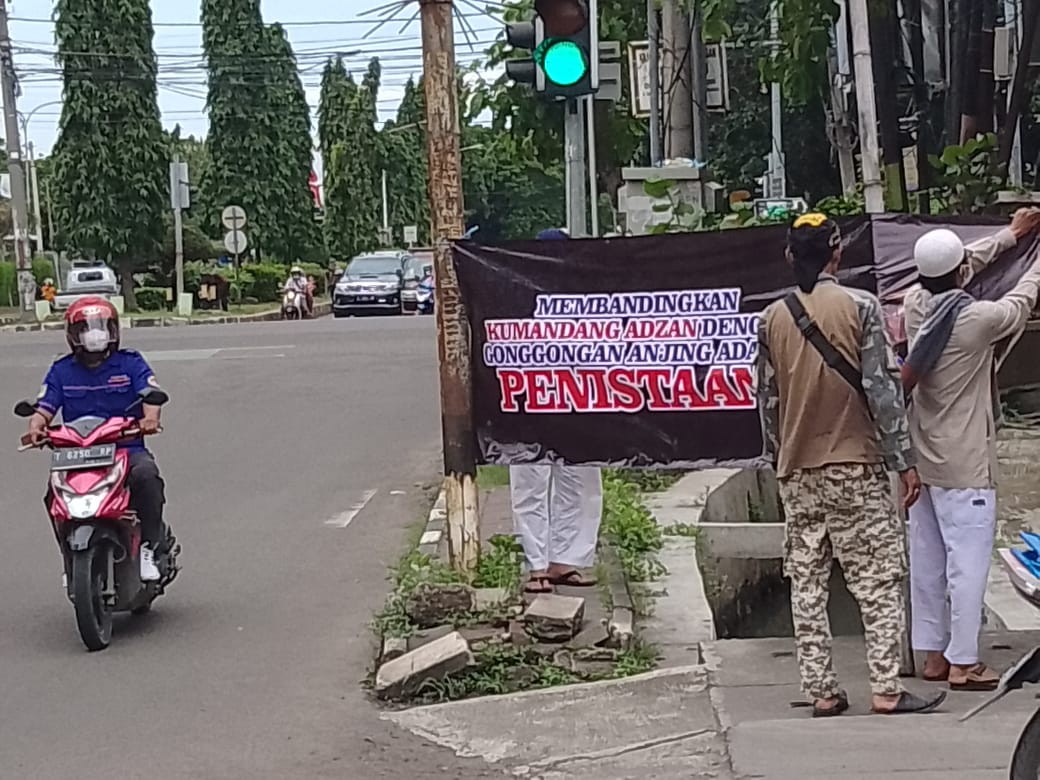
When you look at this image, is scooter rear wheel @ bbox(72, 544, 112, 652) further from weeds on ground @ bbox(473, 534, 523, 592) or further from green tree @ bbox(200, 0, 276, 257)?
green tree @ bbox(200, 0, 276, 257)

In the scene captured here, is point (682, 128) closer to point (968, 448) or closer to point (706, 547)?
point (706, 547)

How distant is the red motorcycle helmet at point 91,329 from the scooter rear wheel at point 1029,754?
508cm

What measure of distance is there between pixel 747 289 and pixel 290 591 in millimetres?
3247

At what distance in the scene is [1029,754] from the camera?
4.78m

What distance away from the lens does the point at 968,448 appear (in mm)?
6344

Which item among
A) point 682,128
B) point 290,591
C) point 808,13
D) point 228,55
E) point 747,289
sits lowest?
point 290,591

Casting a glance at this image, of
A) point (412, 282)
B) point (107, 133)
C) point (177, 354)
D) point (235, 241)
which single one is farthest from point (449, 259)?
point (107, 133)

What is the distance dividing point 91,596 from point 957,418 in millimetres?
4136

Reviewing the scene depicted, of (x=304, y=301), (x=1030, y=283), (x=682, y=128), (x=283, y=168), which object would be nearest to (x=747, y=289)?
(x=1030, y=283)

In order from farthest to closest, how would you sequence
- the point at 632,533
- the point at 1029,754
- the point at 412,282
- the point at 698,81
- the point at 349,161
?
the point at 349,161
the point at 412,282
the point at 698,81
the point at 632,533
the point at 1029,754

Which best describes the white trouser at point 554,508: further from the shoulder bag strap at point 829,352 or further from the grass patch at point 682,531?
the shoulder bag strap at point 829,352

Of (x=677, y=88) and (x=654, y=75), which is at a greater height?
(x=654, y=75)

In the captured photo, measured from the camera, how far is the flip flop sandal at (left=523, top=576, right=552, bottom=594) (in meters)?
8.23

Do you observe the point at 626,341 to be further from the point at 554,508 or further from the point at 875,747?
the point at 875,747
